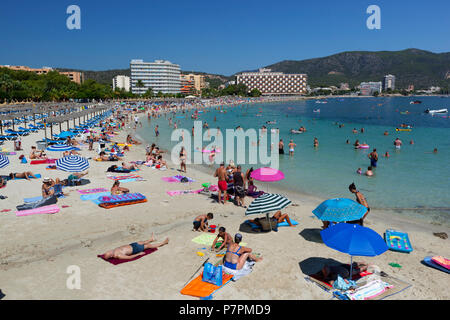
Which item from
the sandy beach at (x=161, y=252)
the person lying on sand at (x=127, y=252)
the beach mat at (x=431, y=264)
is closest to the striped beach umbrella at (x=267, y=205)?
the sandy beach at (x=161, y=252)

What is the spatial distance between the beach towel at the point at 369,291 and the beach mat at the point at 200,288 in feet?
7.14

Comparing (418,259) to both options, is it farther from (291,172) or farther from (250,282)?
(291,172)

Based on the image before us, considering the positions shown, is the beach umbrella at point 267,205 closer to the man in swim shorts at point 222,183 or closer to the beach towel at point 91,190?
the man in swim shorts at point 222,183

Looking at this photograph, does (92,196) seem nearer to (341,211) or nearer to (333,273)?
(341,211)

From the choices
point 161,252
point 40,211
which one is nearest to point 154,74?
point 40,211

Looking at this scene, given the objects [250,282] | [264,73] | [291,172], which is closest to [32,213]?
[250,282]

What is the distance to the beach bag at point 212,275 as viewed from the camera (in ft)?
19.1

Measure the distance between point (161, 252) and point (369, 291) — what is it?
167 inches

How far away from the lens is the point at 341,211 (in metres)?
7.13

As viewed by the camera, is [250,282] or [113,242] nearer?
[250,282]

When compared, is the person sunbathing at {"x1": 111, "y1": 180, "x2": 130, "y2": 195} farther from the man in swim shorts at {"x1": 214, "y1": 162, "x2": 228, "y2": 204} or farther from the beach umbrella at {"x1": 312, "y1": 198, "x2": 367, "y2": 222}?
the beach umbrella at {"x1": 312, "y1": 198, "x2": 367, "y2": 222}

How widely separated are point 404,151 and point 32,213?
25877 millimetres

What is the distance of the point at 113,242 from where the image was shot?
7.75m

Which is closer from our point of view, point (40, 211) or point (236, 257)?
point (236, 257)
